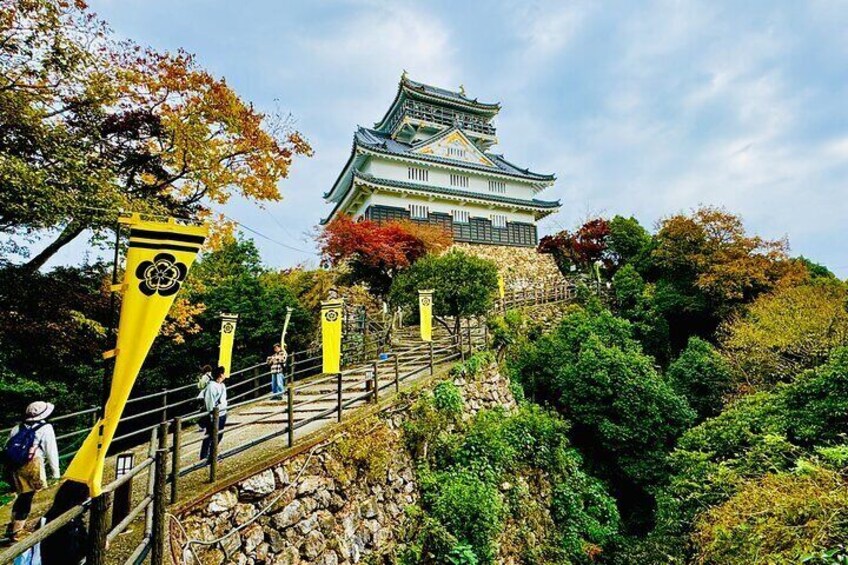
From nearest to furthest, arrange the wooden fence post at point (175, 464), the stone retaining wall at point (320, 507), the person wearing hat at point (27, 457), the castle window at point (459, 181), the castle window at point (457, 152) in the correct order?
the person wearing hat at point (27, 457)
the wooden fence post at point (175, 464)
the stone retaining wall at point (320, 507)
the castle window at point (459, 181)
the castle window at point (457, 152)

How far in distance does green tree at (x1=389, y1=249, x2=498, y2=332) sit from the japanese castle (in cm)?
931

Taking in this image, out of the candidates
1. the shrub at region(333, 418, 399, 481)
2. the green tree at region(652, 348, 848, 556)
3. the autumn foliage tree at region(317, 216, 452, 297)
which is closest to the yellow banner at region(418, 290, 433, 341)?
the autumn foliage tree at region(317, 216, 452, 297)

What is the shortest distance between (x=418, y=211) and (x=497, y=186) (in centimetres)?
633

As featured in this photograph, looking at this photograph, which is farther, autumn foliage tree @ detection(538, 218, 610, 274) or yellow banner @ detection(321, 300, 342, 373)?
autumn foliage tree @ detection(538, 218, 610, 274)

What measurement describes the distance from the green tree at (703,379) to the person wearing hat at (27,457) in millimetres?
15566

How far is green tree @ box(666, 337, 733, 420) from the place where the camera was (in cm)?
1386

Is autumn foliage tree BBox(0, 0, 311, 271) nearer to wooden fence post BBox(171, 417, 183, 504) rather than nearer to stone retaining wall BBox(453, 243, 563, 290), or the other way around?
wooden fence post BBox(171, 417, 183, 504)

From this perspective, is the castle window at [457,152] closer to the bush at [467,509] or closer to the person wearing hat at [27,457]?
the bush at [467,509]

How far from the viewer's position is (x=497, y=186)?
26.8 meters

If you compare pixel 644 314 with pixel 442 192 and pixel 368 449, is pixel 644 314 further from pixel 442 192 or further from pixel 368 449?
pixel 368 449

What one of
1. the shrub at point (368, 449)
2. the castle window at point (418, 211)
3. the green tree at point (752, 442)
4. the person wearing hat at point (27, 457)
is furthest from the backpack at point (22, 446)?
the castle window at point (418, 211)

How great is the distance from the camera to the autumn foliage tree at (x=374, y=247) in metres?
16.2

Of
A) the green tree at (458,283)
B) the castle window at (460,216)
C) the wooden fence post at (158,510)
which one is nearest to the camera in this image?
the wooden fence post at (158,510)

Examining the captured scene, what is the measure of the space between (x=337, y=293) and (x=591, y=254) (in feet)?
55.0
